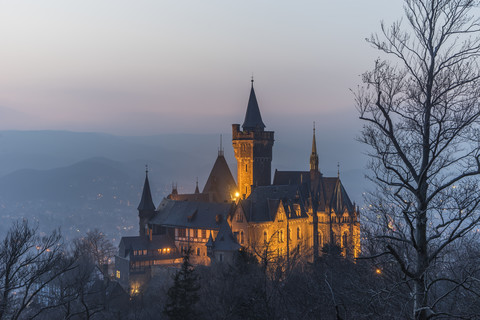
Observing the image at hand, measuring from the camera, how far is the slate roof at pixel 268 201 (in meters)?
67.9

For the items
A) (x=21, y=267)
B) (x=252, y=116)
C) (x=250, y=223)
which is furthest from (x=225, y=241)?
(x=21, y=267)

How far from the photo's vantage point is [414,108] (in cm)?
1101

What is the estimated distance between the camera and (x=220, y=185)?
91875 mm

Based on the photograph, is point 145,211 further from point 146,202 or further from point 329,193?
A: point 329,193

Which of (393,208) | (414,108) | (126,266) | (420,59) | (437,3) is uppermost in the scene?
(437,3)

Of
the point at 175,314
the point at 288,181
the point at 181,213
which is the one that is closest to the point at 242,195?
the point at 288,181

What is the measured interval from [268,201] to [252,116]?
22.9 metres

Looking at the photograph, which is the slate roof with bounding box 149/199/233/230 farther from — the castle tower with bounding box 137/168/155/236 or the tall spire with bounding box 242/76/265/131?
the tall spire with bounding box 242/76/265/131

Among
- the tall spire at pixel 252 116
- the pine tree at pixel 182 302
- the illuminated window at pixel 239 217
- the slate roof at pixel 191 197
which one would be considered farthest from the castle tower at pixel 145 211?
the pine tree at pixel 182 302

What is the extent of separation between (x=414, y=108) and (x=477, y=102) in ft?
3.95

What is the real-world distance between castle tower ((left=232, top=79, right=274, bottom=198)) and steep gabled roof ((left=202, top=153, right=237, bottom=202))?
14.8ft

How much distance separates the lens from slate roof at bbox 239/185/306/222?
223 ft

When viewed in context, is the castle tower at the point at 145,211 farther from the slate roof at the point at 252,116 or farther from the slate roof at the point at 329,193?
the slate roof at the point at 329,193

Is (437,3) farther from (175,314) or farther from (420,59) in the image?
(175,314)
